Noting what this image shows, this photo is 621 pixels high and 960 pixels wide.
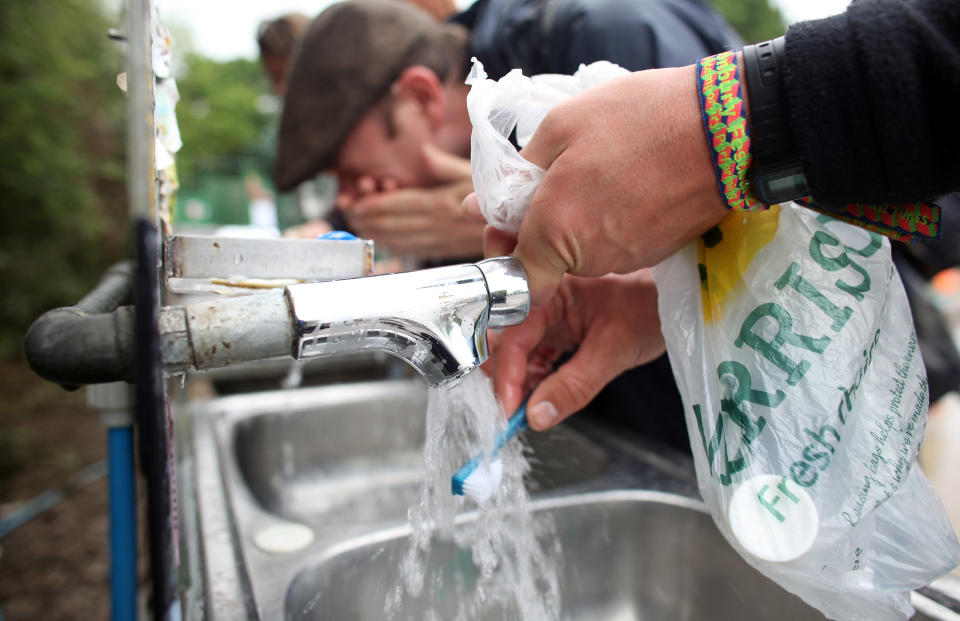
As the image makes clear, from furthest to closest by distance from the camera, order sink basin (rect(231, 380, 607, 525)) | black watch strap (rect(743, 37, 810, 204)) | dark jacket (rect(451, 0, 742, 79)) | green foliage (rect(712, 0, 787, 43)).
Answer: green foliage (rect(712, 0, 787, 43)), sink basin (rect(231, 380, 607, 525)), dark jacket (rect(451, 0, 742, 79)), black watch strap (rect(743, 37, 810, 204))

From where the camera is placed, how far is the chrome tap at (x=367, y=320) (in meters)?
0.41

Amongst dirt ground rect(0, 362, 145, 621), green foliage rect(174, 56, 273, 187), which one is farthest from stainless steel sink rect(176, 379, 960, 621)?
green foliage rect(174, 56, 273, 187)

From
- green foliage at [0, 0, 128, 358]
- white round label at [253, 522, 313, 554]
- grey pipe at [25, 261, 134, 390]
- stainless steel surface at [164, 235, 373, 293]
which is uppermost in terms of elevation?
green foliage at [0, 0, 128, 358]

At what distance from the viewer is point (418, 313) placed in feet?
1.54

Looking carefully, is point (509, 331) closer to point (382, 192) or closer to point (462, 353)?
point (462, 353)

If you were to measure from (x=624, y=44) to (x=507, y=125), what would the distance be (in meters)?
0.60

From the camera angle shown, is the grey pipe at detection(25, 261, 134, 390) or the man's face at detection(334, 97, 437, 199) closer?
the grey pipe at detection(25, 261, 134, 390)

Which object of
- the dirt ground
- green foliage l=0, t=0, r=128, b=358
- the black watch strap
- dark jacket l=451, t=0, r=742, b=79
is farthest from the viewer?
green foliage l=0, t=0, r=128, b=358

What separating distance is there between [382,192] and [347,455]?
0.71 metres

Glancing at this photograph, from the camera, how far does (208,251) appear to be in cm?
57

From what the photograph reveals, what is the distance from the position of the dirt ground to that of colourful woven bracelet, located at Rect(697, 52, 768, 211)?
158 cm

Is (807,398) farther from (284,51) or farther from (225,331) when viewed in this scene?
(284,51)

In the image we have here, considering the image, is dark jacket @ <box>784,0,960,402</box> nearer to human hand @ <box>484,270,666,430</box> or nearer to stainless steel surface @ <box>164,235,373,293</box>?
human hand @ <box>484,270,666,430</box>

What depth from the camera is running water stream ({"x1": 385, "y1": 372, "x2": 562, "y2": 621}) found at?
64 cm
